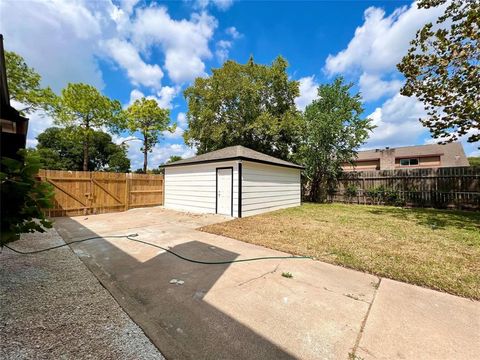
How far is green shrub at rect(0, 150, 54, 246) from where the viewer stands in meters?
1.81

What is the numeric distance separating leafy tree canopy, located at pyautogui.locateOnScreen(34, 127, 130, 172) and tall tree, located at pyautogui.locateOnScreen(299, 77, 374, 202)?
18221 mm

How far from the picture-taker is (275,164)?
32.5 feet

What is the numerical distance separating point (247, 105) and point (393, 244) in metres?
16.0

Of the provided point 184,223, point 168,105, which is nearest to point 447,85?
point 184,223

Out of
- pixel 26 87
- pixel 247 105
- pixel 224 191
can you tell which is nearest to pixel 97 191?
pixel 224 191

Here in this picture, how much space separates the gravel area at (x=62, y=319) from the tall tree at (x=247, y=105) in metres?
15.7

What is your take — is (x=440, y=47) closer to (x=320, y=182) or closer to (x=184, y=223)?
(x=320, y=182)

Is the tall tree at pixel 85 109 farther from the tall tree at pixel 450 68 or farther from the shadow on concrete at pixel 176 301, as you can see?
the tall tree at pixel 450 68

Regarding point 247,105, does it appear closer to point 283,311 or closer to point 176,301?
point 176,301

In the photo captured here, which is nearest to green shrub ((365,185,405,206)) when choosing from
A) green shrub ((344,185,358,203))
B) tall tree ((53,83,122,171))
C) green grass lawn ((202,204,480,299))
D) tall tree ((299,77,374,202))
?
green shrub ((344,185,358,203))

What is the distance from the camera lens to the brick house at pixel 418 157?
866 inches

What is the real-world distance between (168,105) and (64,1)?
19455 mm

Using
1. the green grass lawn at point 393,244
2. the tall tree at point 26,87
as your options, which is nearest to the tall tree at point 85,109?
the tall tree at point 26,87

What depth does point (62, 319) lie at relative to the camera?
6.86ft
